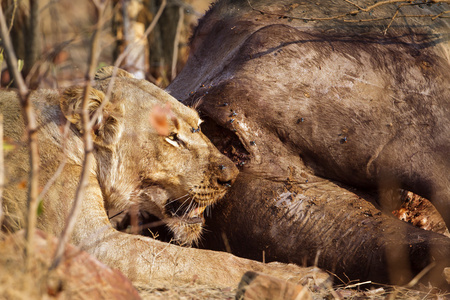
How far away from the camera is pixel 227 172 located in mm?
3414

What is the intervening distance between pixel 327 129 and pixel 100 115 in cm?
141

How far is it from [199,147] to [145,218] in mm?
609

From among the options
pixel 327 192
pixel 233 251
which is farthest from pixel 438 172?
pixel 233 251

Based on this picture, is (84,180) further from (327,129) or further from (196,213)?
(327,129)

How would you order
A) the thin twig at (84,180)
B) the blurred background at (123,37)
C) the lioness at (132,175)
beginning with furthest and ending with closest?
the blurred background at (123,37) < the lioness at (132,175) < the thin twig at (84,180)

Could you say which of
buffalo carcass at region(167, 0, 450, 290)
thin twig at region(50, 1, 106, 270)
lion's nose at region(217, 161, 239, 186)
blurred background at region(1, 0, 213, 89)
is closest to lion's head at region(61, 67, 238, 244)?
lion's nose at region(217, 161, 239, 186)

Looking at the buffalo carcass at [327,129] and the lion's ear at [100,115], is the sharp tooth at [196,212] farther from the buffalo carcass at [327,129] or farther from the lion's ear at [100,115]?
the lion's ear at [100,115]

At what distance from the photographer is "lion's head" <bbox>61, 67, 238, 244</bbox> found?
3369 millimetres

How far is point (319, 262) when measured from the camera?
3.36 m

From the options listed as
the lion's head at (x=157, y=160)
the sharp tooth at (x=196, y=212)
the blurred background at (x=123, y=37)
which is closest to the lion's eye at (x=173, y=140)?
the lion's head at (x=157, y=160)

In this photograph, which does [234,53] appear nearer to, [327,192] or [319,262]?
[327,192]

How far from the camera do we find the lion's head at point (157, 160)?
133 inches

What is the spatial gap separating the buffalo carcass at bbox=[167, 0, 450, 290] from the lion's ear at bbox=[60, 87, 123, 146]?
0.62 meters

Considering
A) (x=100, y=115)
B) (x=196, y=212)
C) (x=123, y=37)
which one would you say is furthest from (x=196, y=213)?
(x=123, y=37)
